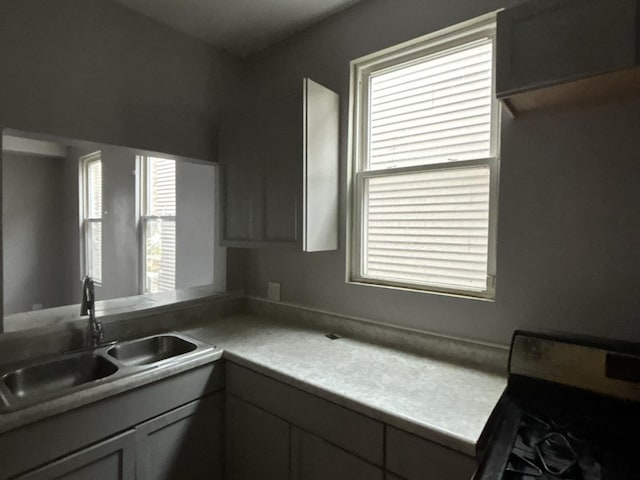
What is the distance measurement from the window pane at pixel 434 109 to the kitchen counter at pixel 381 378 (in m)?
0.96

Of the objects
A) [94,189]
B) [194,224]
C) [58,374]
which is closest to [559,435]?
[58,374]

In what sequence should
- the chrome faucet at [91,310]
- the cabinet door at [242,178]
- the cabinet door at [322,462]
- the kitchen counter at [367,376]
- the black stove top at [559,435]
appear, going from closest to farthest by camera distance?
the black stove top at [559,435], the kitchen counter at [367,376], the cabinet door at [322,462], the chrome faucet at [91,310], the cabinet door at [242,178]

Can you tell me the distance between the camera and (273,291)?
2.32m

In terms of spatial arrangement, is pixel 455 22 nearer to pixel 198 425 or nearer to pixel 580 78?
pixel 580 78

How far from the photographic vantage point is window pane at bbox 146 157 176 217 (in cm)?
333

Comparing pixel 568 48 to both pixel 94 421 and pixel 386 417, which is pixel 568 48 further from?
pixel 94 421

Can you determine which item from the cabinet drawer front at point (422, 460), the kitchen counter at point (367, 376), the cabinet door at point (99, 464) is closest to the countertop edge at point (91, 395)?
the kitchen counter at point (367, 376)

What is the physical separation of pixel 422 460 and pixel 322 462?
0.43 meters

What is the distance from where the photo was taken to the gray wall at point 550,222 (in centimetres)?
120

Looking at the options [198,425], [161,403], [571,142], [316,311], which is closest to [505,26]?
[571,142]

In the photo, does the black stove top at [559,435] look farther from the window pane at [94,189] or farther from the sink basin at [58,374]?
the window pane at [94,189]

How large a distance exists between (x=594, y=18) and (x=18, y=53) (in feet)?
7.13

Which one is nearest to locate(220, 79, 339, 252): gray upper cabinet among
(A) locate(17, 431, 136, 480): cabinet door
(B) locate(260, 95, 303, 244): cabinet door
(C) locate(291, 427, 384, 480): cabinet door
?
(B) locate(260, 95, 303, 244): cabinet door

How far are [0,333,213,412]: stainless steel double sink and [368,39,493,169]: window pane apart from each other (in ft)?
4.62
